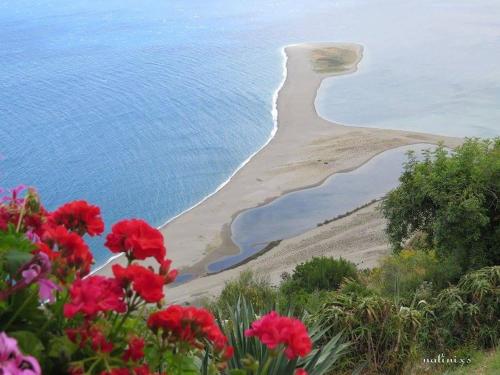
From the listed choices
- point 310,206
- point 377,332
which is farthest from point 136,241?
point 310,206

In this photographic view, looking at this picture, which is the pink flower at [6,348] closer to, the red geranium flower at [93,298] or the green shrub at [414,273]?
the red geranium flower at [93,298]

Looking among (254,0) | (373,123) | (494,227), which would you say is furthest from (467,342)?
(254,0)

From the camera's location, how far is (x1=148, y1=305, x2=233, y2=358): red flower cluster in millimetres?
2146

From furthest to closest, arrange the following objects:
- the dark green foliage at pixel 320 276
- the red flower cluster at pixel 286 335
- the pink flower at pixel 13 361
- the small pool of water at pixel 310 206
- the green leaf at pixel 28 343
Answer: the small pool of water at pixel 310 206 → the dark green foliage at pixel 320 276 → the red flower cluster at pixel 286 335 → the green leaf at pixel 28 343 → the pink flower at pixel 13 361

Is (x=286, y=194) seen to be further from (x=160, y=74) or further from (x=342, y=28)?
(x=342, y=28)

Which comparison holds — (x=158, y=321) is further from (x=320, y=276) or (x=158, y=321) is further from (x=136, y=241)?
(x=320, y=276)

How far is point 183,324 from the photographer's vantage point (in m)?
2.14

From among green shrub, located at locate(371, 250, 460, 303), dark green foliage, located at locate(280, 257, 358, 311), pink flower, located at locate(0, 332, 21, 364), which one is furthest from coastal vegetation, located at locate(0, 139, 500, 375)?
dark green foliage, located at locate(280, 257, 358, 311)

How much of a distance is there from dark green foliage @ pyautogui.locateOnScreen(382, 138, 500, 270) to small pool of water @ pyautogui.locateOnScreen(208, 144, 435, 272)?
30.1 ft

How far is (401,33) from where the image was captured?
63.4 metres

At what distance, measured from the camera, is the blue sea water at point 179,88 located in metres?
36.0

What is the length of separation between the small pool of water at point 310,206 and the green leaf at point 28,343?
78.1 feet

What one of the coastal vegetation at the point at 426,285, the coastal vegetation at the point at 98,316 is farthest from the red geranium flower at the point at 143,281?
the coastal vegetation at the point at 426,285

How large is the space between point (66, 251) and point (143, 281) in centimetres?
34
